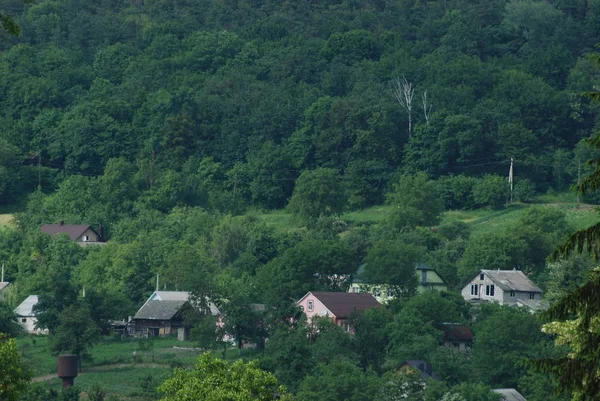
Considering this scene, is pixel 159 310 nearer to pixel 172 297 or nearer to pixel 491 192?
pixel 172 297

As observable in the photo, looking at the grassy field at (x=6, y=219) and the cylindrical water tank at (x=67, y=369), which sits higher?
the grassy field at (x=6, y=219)

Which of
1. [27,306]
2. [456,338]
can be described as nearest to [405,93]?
[27,306]

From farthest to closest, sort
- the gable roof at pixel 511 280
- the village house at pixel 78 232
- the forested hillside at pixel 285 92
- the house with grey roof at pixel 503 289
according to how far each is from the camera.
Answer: the forested hillside at pixel 285 92
the village house at pixel 78 232
the gable roof at pixel 511 280
the house with grey roof at pixel 503 289

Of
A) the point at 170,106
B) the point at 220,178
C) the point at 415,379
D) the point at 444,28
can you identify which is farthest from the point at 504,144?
the point at 415,379

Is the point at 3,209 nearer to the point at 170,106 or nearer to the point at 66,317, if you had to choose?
the point at 170,106

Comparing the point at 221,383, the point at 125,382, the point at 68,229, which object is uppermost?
the point at 221,383

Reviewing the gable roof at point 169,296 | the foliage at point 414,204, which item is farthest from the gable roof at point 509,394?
the foliage at point 414,204

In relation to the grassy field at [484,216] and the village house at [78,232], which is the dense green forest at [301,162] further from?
the village house at [78,232]
